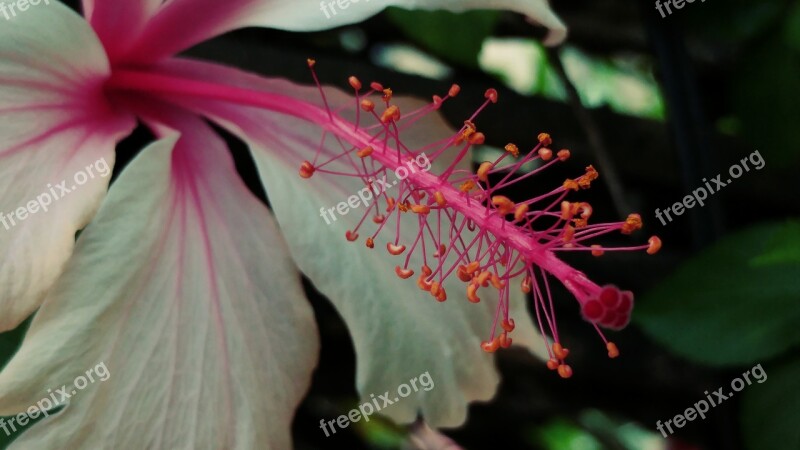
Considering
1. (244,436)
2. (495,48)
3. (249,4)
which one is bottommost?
(244,436)

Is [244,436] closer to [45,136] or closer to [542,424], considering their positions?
[45,136]

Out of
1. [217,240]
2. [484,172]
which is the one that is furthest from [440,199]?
[217,240]

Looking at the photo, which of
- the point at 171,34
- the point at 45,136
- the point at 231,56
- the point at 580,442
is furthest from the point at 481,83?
the point at 580,442

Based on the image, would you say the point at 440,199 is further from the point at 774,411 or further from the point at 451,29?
the point at 774,411

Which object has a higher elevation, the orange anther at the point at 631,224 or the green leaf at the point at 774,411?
the orange anther at the point at 631,224

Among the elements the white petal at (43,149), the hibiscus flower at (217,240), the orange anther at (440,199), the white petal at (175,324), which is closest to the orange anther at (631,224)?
the hibiscus flower at (217,240)

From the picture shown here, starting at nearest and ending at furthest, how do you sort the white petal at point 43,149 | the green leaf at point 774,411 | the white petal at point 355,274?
the white petal at point 43,149
the white petal at point 355,274
the green leaf at point 774,411

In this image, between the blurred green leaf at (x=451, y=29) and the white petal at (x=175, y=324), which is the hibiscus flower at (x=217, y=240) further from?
the blurred green leaf at (x=451, y=29)
